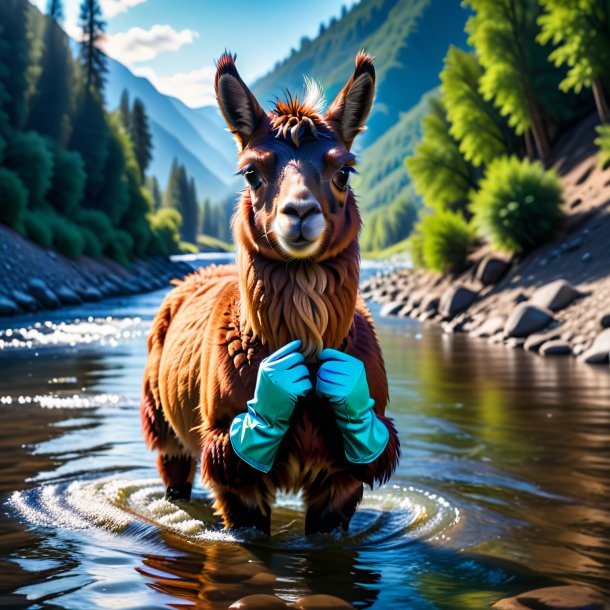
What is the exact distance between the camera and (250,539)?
4.77 metres

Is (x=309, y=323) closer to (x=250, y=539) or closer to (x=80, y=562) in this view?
(x=250, y=539)

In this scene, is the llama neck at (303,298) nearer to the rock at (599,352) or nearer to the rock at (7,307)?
the rock at (599,352)

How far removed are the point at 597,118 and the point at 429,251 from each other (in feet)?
31.2

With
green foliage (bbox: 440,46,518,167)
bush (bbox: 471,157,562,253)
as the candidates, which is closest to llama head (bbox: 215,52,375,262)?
bush (bbox: 471,157,562,253)

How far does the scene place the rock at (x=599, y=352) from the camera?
14.2m

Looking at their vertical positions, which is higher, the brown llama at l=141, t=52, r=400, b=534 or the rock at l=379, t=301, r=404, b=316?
the rock at l=379, t=301, r=404, b=316

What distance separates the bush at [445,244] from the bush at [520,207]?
4.09 metres

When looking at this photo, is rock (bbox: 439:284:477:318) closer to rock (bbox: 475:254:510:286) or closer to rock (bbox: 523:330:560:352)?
rock (bbox: 475:254:510:286)

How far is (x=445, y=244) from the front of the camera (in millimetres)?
29719

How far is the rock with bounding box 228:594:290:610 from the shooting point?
3766 millimetres

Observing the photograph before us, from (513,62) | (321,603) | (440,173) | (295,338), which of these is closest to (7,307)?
(440,173)

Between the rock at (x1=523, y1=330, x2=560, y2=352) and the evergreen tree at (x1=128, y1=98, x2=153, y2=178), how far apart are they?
68884 millimetres

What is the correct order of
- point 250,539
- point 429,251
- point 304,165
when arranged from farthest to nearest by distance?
point 429,251, point 250,539, point 304,165

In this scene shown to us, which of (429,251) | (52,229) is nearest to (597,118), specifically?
(429,251)
